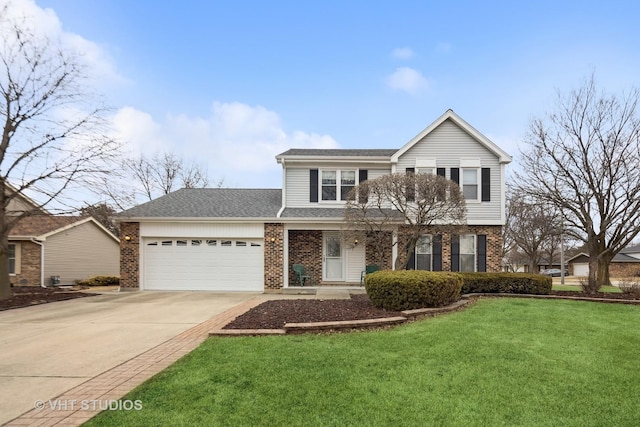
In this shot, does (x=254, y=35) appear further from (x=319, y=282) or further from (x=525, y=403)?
(x=525, y=403)

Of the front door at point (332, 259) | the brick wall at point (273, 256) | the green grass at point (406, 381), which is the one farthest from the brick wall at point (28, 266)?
the green grass at point (406, 381)

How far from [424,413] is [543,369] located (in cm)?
226

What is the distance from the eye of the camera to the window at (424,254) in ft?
51.1

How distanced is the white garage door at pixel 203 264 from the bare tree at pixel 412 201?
4.57 meters

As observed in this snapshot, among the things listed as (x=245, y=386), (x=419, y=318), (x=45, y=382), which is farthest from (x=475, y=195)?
(x=45, y=382)

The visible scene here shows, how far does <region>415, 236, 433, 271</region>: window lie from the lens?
51.1 ft

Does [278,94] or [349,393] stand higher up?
[278,94]

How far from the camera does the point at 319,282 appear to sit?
53.0ft

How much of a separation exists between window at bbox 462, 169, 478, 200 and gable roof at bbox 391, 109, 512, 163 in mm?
1129

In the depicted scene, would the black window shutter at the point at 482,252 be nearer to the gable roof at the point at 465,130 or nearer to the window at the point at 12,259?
the gable roof at the point at 465,130

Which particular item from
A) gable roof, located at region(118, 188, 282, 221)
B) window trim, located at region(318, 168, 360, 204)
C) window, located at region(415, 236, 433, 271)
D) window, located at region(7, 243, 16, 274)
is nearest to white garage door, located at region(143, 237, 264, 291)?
gable roof, located at region(118, 188, 282, 221)

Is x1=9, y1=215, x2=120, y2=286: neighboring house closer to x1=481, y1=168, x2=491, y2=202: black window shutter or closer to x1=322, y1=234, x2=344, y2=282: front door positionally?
x1=322, y1=234, x2=344, y2=282: front door

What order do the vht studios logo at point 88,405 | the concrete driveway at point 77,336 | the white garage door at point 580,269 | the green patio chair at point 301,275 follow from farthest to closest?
the white garage door at point 580,269 → the green patio chair at point 301,275 → the concrete driveway at point 77,336 → the vht studios logo at point 88,405

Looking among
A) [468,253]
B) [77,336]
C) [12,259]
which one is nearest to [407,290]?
[77,336]
